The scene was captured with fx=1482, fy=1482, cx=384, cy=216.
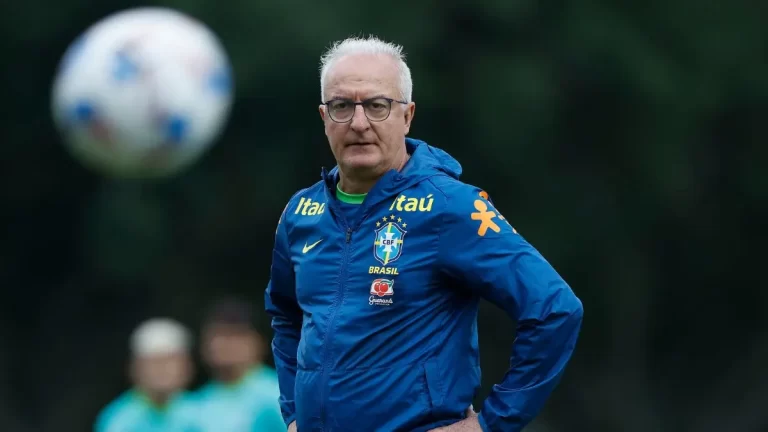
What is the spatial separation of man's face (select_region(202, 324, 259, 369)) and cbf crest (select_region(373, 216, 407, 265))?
3.34m

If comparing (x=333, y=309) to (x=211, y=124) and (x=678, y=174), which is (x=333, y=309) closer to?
(x=211, y=124)

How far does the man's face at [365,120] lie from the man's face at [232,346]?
128 inches

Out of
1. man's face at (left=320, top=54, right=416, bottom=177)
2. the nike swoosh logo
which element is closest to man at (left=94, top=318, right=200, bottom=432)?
the nike swoosh logo

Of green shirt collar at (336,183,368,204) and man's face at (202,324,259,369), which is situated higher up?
green shirt collar at (336,183,368,204)

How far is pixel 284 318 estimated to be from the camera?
4.71 m

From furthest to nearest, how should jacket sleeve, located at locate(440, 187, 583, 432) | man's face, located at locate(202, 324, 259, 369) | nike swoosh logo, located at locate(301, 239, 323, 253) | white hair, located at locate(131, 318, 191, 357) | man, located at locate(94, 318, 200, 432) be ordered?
white hair, located at locate(131, 318, 191, 357) < man, located at locate(94, 318, 200, 432) < man's face, located at locate(202, 324, 259, 369) < nike swoosh logo, located at locate(301, 239, 323, 253) < jacket sleeve, located at locate(440, 187, 583, 432)

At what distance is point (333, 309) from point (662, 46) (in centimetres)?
889

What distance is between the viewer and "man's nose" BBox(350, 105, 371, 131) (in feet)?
13.6

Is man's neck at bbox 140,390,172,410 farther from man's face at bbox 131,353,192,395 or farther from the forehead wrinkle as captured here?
the forehead wrinkle

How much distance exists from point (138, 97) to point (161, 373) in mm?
1559

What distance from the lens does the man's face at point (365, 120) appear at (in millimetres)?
4156

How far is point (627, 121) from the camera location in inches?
496

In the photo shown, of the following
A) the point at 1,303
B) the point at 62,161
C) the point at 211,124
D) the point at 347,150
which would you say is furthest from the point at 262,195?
the point at 347,150

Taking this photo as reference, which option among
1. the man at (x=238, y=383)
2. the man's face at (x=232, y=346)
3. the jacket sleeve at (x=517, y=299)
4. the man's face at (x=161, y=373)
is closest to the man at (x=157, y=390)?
the man's face at (x=161, y=373)
